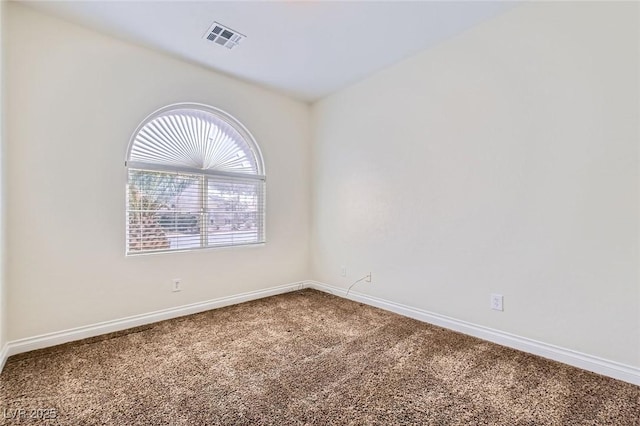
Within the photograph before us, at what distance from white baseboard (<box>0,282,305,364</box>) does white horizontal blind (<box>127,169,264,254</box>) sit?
1.98 feet

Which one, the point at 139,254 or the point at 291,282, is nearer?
the point at 139,254

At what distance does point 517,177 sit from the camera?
Result: 7.31ft

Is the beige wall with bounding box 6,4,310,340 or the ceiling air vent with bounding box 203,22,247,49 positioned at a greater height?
the ceiling air vent with bounding box 203,22,247,49

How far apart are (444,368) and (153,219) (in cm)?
272

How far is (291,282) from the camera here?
3.89 metres

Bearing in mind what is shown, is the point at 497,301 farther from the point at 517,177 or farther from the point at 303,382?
the point at 303,382

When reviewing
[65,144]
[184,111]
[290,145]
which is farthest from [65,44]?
[290,145]

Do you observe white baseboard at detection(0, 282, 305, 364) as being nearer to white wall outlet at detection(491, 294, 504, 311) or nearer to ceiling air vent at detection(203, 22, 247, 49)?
white wall outlet at detection(491, 294, 504, 311)

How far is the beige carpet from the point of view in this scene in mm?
1496

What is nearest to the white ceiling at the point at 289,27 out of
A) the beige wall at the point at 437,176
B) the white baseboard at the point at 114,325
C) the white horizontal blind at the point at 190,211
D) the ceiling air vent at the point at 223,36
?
the ceiling air vent at the point at 223,36

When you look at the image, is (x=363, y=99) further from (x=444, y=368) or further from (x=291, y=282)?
(x=444, y=368)

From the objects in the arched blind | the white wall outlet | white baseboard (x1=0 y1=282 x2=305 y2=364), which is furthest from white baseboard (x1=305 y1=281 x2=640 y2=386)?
the arched blind

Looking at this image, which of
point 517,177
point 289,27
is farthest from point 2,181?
point 517,177

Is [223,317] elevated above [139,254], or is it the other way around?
[139,254]
